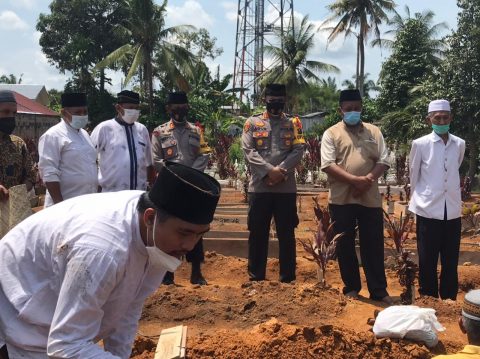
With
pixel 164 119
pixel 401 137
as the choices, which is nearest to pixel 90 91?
pixel 164 119

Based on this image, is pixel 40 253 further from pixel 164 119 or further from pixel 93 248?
pixel 164 119

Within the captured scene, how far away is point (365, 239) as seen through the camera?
5492mm

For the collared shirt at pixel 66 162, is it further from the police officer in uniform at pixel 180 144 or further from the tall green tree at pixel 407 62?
the tall green tree at pixel 407 62

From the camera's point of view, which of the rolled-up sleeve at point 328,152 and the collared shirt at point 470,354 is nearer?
the collared shirt at point 470,354

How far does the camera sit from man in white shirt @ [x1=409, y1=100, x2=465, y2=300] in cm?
535

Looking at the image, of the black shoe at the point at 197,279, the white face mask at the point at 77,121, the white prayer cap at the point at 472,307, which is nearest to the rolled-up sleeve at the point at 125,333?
the white prayer cap at the point at 472,307

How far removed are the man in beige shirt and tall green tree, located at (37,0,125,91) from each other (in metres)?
31.7

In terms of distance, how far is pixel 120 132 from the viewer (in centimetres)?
560

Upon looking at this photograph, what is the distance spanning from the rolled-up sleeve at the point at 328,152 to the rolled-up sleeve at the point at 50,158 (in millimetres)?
2366

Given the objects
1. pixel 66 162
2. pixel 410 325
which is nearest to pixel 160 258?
pixel 410 325

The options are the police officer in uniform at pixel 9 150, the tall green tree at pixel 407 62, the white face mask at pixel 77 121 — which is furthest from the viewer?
the tall green tree at pixel 407 62

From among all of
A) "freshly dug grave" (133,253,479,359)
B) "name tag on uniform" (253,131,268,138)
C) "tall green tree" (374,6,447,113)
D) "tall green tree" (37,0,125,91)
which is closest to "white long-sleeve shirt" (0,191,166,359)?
"freshly dug grave" (133,253,479,359)

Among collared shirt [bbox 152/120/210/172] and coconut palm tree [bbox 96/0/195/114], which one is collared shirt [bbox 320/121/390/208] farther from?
coconut palm tree [bbox 96/0/195/114]

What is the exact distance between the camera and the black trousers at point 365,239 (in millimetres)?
5465
